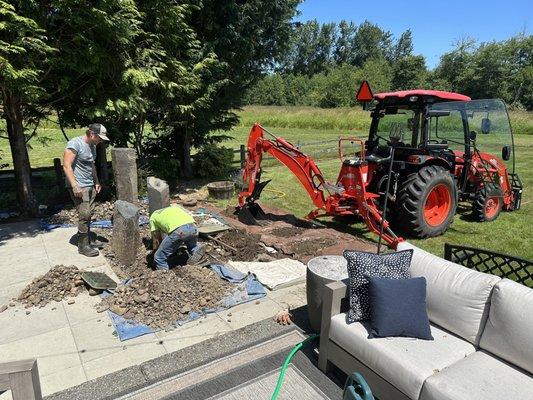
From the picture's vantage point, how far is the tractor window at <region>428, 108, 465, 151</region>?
675cm

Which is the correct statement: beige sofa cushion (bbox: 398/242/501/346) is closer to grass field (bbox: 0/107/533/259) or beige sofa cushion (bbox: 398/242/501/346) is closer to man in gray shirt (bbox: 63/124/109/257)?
grass field (bbox: 0/107/533/259)

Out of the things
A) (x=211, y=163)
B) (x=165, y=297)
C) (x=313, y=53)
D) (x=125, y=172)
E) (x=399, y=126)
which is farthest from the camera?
(x=313, y=53)

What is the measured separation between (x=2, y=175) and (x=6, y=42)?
4768 millimetres

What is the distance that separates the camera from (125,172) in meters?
7.03

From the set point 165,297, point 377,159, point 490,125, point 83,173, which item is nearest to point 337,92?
point 490,125

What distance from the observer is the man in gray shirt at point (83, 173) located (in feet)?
17.5

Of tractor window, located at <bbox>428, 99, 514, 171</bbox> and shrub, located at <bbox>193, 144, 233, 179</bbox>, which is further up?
tractor window, located at <bbox>428, 99, 514, 171</bbox>

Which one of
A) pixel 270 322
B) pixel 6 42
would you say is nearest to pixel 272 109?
pixel 6 42

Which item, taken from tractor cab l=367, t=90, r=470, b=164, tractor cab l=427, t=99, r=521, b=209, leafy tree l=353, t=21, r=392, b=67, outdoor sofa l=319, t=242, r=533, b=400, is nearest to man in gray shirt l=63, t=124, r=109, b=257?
outdoor sofa l=319, t=242, r=533, b=400

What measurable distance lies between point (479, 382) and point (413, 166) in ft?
15.2

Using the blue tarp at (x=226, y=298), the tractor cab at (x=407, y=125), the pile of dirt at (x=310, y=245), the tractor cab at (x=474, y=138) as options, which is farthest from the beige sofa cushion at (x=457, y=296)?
the tractor cab at (x=474, y=138)

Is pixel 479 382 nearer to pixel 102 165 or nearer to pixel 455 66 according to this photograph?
pixel 102 165

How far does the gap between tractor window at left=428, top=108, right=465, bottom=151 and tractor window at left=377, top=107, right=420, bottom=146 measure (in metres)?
0.31

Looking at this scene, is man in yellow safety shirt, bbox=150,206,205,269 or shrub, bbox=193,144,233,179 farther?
shrub, bbox=193,144,233,179
